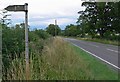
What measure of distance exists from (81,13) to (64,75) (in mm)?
59772

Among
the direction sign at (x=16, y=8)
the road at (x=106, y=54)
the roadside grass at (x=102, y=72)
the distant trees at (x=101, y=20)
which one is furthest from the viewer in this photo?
the distant trees at (x=101, y=20)

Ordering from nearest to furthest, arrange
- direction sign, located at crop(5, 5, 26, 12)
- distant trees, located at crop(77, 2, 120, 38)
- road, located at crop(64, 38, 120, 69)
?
direction sign, located at crop(5, 5, 26, 12)
road, located at crop(64, 38, 120, 69)
distant trees, located at crop(77, 2, 120, 38)

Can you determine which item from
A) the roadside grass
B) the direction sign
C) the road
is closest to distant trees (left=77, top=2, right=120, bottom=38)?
the road

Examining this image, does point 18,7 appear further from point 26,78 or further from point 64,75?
point 64,75

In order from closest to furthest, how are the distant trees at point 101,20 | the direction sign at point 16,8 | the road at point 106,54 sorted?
1. the direction sign at point 16,8
2. the road at point 106,54
3. the distant trees at point 101,20

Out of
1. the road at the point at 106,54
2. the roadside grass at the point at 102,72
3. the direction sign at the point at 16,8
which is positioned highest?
the direction sign at the point at 16,8

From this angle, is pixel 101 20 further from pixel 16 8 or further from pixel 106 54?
pixel 16 8

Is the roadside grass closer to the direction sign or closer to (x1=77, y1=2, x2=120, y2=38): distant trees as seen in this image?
the direction sign

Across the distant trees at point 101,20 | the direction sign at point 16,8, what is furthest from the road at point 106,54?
the distant trees at point 101,20

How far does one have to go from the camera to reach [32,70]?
647cm

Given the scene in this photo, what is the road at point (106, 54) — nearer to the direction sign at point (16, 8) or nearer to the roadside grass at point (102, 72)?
the roadside grass at point (102, 72)

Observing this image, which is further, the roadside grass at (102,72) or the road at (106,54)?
the road at (106,54)

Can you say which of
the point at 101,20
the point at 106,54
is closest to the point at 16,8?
the point at 106,54

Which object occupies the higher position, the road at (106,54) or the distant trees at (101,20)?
the distant trees at (101,20)
